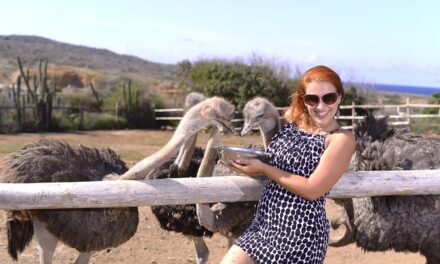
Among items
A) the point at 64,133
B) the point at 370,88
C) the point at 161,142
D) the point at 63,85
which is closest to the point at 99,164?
the point at 161,142

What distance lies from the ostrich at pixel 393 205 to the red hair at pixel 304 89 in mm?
1411

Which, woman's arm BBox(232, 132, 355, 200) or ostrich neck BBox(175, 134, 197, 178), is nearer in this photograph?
woman's arm BBox(232, 132, 355, 200)

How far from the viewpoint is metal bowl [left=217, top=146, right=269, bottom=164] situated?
9.03ft

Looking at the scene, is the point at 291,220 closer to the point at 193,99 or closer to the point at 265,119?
the point at 265,119

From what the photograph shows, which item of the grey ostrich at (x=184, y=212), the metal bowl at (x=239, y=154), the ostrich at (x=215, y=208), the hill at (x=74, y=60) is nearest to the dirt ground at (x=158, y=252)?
the ostrich at (x=215, y=208)

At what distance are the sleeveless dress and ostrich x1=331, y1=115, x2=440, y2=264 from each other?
144cm

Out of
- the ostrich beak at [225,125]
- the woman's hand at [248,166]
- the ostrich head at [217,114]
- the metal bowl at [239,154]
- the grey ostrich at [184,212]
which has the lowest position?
the grey ostrich at [184,212]

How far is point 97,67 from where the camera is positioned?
187 feet

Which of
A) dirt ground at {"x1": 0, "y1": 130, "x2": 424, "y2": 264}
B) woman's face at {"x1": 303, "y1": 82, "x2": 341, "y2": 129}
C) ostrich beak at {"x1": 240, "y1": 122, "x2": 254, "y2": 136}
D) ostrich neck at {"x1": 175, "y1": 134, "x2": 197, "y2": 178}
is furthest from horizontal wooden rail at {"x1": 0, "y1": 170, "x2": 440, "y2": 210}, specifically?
dirt ground at {"x1": 0, "y1": 130, "x2": 424, "y2": 264}

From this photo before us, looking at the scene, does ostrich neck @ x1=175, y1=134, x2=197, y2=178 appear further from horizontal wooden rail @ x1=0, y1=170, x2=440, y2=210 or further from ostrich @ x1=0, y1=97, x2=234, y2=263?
horizontal wooden rail @ x1=0, y1=170, x2=440, y2=210

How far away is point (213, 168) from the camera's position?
12.9ft

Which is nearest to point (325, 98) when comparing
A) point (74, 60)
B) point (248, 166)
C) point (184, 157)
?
point (248, 166)

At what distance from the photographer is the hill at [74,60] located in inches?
1832

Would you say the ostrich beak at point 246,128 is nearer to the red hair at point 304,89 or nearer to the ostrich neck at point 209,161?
the ostrich neck at point 209,161
